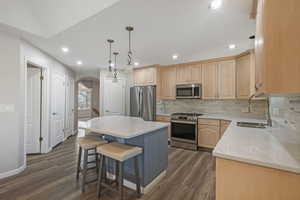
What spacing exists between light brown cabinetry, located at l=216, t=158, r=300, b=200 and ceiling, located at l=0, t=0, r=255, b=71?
2.00m

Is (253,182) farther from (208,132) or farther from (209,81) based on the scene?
(209,81)

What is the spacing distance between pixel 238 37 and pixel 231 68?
76 cm

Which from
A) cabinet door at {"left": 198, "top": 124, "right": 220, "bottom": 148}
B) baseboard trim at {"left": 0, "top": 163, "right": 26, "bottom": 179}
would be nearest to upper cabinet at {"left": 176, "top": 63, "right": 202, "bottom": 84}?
cabinet door at {"left": 198, "top": 124, "right": 220, "bottom": 148}

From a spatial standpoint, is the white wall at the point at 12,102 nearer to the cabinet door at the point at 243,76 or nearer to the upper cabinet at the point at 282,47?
the upper cabinet at the point at 282,47

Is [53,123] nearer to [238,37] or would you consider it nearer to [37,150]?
[37,150]

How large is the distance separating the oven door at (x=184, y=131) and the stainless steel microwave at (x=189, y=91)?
2.44 ft

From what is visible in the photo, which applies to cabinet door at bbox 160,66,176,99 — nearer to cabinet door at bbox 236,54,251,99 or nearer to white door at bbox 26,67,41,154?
cabinet door at bbox 236,54,251,99

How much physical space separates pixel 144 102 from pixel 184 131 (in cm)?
150

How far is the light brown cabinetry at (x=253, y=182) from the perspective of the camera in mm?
891

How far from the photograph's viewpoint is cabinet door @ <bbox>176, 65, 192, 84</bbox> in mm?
4133

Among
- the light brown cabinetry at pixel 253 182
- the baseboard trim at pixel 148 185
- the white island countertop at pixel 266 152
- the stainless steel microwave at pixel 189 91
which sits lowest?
the baseboard trim at pixel 148 185

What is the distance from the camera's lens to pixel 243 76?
3215mm

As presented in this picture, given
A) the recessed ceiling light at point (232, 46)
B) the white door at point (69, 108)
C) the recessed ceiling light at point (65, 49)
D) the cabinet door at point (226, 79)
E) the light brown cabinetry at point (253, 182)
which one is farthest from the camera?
the white door at point (69, 108)

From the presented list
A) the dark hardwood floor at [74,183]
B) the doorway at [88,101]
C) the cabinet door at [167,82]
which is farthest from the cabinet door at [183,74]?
the doorway at [88,101]
